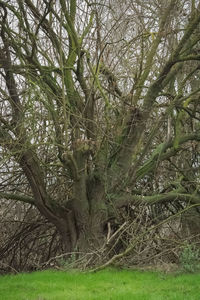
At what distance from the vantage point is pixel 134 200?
451 inches

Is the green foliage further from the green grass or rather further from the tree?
the tree

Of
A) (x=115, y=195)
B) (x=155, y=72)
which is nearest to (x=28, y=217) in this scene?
(x=115, y=195)

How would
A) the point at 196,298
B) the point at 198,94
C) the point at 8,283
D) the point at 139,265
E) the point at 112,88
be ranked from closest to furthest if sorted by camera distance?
1. the point at 196,298
2. the point at 8,283
3. the point at 139,265
4. the point at 112,88
5. the point at 198,94

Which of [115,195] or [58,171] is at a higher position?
[58,171]

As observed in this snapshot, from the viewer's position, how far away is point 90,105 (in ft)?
34.8

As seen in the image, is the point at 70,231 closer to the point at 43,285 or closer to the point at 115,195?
the point at 115,195

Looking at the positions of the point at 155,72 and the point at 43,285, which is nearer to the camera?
the point at 43,285

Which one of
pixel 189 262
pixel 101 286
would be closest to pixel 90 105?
pixel 189 262

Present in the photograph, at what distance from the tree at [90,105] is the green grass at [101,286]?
2466mm

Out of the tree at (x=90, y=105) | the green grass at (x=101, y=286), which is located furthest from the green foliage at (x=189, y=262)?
the tree at (x=90, y=105)

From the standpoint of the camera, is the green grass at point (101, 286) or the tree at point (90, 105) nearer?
the green grass at point (101, 286)

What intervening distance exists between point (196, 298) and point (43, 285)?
254cm

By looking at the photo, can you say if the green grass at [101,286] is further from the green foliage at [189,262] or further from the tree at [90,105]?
the tree at [90,105]

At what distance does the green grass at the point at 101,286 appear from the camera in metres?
6.63
